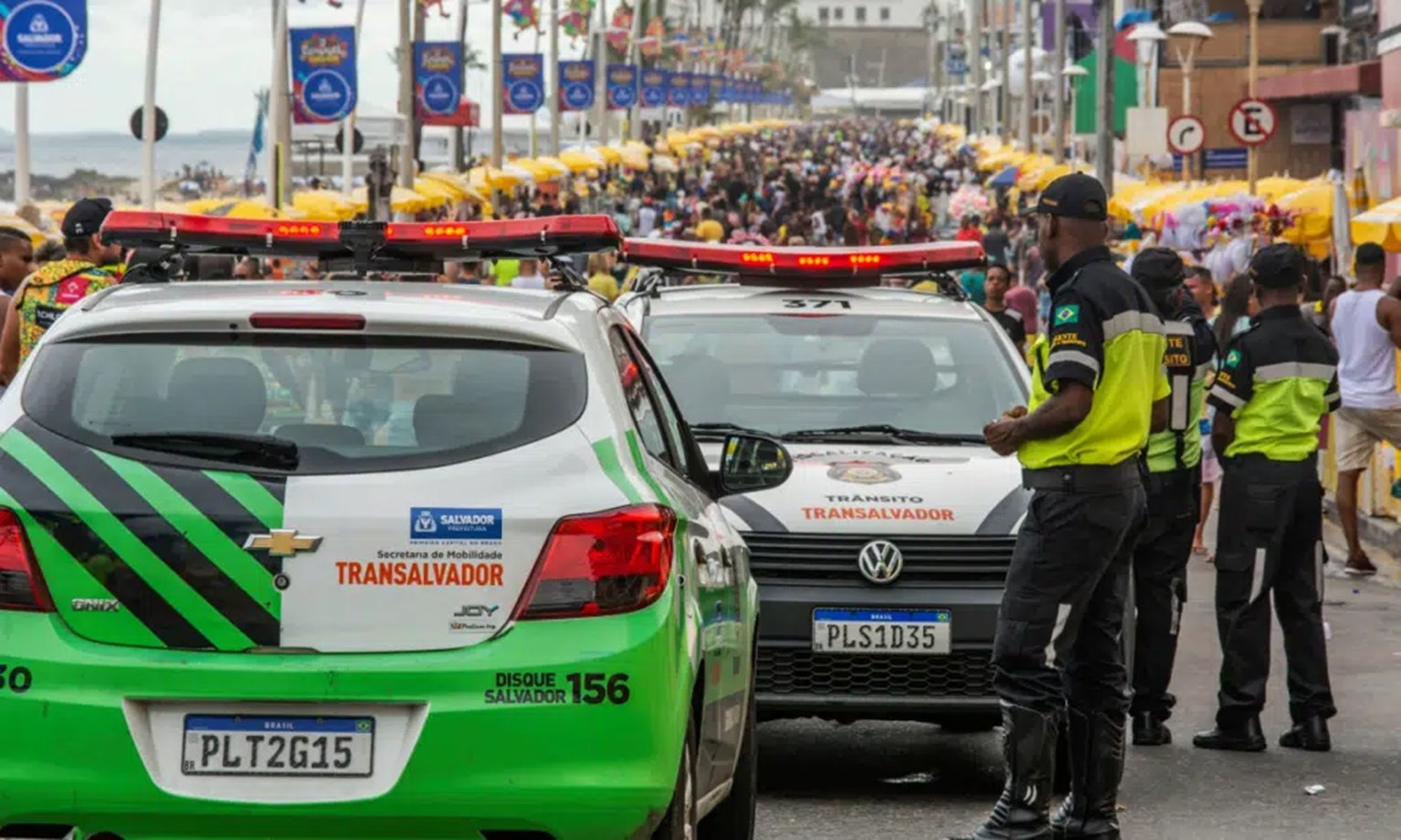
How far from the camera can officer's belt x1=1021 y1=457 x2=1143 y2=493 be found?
7285 mm

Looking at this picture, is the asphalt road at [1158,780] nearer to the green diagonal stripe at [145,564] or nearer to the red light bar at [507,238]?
the red light bar at [507,238]

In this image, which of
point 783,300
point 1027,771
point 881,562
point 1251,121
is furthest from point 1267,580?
point 1251,121

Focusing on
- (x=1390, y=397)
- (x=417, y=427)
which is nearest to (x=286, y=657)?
(x=417, y=427)

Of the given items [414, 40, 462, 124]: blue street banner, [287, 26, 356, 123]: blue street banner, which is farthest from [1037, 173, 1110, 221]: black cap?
[414, 40, 462, 124]: blue street banner

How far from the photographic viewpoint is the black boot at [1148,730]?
9727 millimetres

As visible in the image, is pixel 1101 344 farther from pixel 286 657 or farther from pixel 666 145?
pixel 666 145

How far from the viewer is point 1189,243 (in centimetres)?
2928

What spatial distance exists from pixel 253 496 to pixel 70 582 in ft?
1.30

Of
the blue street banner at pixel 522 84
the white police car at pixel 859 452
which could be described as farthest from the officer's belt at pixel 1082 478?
the blue street banner at pixel 522 84

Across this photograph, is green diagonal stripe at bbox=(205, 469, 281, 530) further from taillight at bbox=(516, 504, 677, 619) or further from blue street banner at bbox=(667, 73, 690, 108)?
blue street banner at bbox=(667, 73, 690, 108)

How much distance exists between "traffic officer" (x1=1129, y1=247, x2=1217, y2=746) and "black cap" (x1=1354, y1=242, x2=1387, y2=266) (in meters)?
5.80

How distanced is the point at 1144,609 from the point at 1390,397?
258 inches

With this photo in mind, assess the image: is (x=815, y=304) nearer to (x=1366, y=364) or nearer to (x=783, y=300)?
(x=783, y=300)

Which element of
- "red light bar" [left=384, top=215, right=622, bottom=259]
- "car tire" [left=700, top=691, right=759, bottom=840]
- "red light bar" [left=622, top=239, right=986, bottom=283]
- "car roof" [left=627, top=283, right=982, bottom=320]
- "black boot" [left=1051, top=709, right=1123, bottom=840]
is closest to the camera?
"car tire" [left=700, top=691, right=759, bottom=840]
